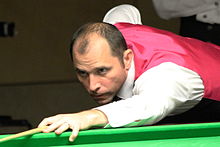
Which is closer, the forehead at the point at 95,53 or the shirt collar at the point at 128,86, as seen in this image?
the forehead at the point at 95,53

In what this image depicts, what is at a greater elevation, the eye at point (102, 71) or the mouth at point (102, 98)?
the eye at point (102, 71)

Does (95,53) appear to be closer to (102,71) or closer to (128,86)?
(102,71)

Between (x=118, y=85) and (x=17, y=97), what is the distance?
6.84ft

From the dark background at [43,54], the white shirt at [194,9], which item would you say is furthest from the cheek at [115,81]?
the dark background at [43,54]

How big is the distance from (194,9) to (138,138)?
4.41 ft

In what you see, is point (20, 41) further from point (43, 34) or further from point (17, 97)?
point (17, 97)

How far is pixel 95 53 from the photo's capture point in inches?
65.6

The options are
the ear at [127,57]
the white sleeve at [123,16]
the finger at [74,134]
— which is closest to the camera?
the finger at [74,134]

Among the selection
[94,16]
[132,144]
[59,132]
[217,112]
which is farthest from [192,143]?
[94,16]

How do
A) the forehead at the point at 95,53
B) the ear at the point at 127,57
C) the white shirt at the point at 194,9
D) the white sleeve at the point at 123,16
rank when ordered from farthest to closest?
the white shirt at the point at 194,9, the white sleeve at the point at 123,16, the ear at the point at 127,57, the forehead at the point at 95,53

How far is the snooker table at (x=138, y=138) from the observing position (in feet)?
4.27

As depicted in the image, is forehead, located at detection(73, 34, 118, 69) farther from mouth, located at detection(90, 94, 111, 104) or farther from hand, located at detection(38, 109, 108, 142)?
hand, located at detection(38, 109, 108, 142)

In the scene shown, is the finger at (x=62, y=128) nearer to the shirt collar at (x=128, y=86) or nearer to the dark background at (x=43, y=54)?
the shirt collar at (x=128, y=86)

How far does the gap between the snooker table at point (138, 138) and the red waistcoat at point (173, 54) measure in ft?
1.36
